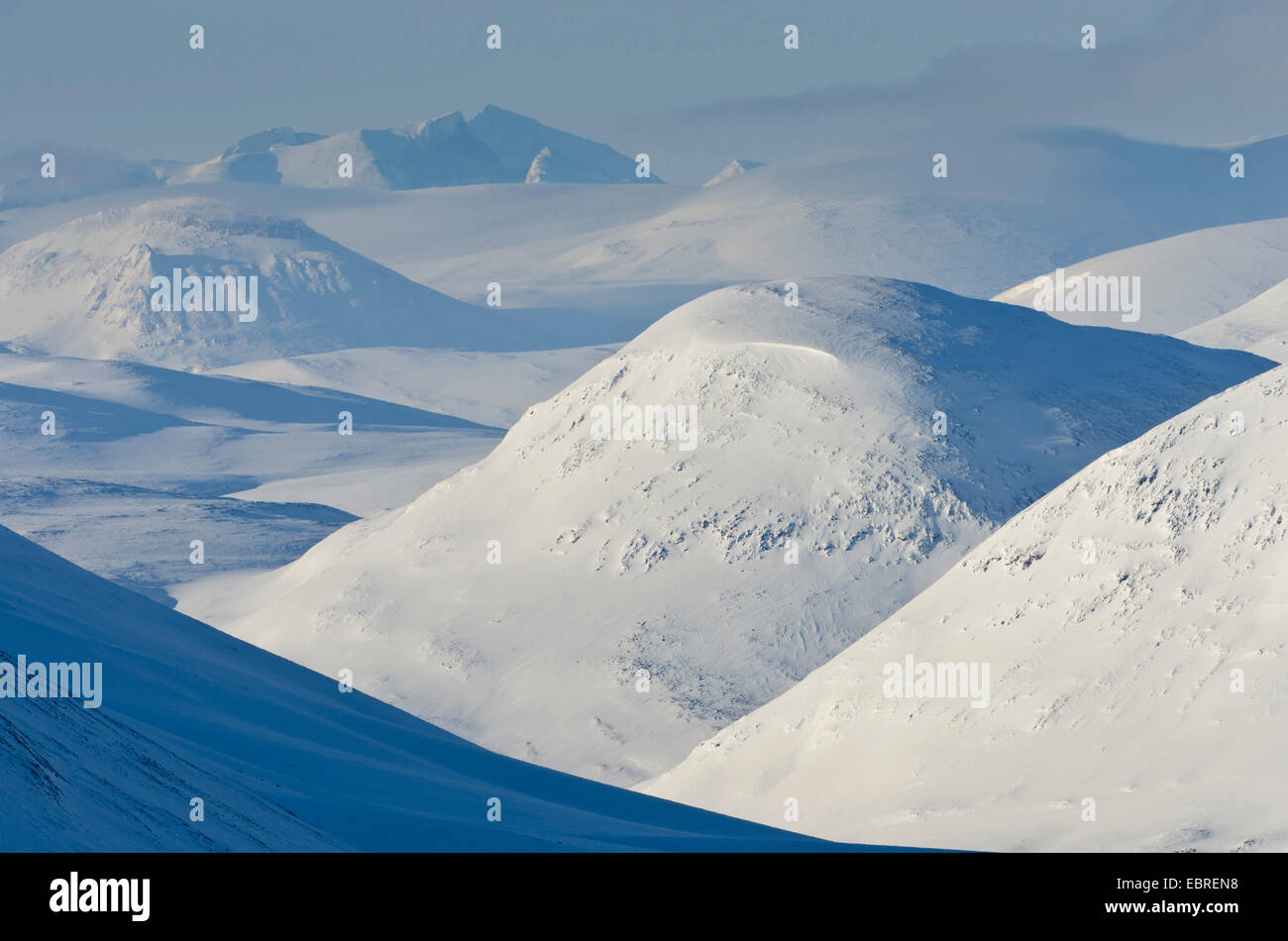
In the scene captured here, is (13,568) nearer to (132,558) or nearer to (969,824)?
(969,824)

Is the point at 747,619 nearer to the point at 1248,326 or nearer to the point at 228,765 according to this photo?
the point at 228,765

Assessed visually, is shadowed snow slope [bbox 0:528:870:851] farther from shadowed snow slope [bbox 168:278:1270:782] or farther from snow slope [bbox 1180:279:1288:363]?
snow slope [bbox 1180:279:1288:363]

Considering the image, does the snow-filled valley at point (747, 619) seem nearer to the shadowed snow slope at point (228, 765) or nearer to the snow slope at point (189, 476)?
the shadowed snow slope at point (228, 765)

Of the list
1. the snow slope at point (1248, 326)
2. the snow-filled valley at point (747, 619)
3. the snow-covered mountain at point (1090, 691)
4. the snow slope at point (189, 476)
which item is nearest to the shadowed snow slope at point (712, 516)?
the snow-filled valley at point (747, 619)

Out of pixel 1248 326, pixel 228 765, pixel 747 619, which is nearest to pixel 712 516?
pixel 747 619

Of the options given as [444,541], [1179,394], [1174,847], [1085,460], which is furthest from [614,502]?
[1174,847]

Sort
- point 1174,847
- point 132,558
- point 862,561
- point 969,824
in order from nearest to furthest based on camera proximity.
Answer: point 1174,847 → point 969,824 → point 862,561 → point 132,558

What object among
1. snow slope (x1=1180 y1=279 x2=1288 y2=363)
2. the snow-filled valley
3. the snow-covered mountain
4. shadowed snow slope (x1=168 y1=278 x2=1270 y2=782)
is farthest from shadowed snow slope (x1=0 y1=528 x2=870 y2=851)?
snow slope (x1=1180 y1=279 x2=1288 y2=363)
